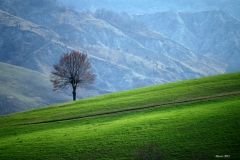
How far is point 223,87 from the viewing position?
49.1 m

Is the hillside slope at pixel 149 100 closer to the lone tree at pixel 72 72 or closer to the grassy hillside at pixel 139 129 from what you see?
the grassy hillside at pixel 139 129

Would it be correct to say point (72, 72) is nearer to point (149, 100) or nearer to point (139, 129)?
point (149, 100)

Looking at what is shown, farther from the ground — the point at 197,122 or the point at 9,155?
the point at 197,122

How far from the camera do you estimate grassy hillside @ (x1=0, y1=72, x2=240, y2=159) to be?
30.1 meters

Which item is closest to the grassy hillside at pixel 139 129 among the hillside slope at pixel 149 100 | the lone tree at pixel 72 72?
the hillside slope at pixel 149 100

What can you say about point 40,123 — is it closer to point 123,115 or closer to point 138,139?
point 123,115

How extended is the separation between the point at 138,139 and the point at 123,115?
11.2 meters

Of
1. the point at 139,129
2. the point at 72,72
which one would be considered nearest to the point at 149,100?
the point at 139,129

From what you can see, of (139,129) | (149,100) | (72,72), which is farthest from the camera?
(72,72)

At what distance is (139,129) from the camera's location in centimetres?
3522

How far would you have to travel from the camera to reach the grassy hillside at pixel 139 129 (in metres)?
30.1

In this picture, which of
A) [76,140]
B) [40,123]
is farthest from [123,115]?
[40,123]

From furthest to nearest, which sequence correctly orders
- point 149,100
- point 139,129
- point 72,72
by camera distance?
point 72,72 < point 149,100 < point 139,129

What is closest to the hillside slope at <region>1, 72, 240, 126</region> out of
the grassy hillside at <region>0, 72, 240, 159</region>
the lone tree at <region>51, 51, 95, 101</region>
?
the grassy hillside at <region>0, 72, 240, 159</region>
